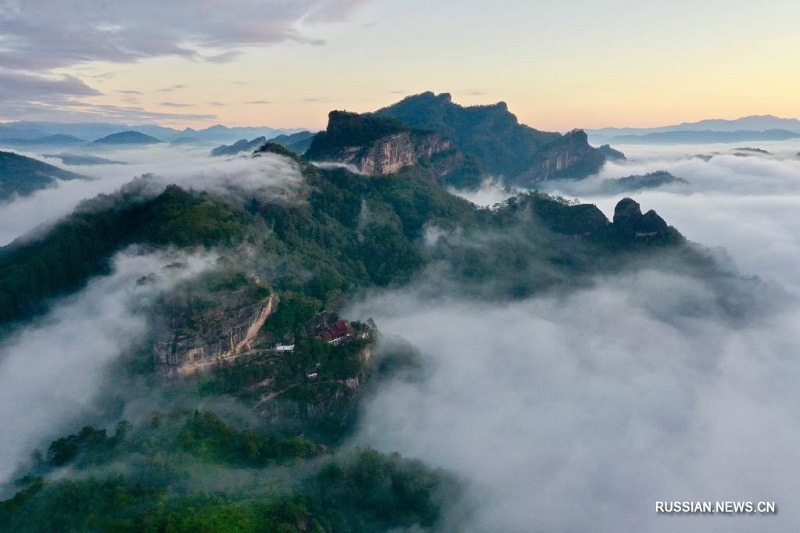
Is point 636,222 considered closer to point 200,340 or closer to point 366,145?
point 366,145

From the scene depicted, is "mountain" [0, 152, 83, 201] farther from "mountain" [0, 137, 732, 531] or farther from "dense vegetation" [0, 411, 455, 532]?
"dense vegetation" [0, 411, 455, 532]

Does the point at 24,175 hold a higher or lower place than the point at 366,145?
lower

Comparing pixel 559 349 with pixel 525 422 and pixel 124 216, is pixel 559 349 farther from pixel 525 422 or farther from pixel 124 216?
pixel 124 216

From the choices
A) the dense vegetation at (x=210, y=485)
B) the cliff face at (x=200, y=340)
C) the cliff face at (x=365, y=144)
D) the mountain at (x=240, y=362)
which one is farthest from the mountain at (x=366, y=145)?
the dense vegetation at (x=210, y=485)

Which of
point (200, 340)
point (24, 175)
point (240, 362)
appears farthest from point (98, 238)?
point (24, 175)

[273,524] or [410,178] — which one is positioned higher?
[410,178]

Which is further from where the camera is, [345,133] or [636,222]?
[345,133]

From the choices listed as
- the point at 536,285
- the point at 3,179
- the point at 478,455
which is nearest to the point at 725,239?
the point at 536,285
